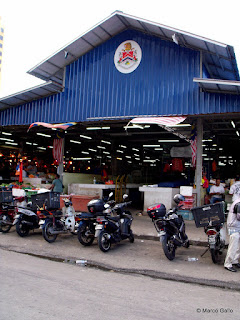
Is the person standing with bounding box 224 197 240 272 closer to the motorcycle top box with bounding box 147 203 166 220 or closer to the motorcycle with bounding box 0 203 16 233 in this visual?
the motorcycle top box with bounding box 147 203 166 220

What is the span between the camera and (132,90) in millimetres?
12188

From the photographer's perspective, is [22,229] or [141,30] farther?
[141,30]

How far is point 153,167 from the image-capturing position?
893 inches

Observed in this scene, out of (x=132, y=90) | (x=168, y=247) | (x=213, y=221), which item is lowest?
(x=168, y=247)

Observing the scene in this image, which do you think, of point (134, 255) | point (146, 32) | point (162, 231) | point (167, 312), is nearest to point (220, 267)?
point (162, 231)

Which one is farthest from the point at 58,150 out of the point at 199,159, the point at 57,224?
the point at 199,159

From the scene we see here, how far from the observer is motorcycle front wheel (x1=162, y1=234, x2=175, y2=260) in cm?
665

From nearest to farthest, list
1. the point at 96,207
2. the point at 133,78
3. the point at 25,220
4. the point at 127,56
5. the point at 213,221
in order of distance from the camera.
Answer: the point at 213,221, the point at 96,207, the point at 25,220, the point at 133,78, the point at 127,56

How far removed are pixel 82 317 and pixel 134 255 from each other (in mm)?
3693

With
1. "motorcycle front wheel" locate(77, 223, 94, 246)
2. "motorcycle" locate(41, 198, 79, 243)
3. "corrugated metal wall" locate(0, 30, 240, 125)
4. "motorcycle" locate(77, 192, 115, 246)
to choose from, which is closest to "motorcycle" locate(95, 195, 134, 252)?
"motorcycle" locate(77, 192, 115, 246)

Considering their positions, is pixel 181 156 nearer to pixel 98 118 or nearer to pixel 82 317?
pixel 98 118

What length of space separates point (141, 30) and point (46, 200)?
7.76m

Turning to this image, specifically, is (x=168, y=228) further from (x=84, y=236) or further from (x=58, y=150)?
(x=58, y=150)

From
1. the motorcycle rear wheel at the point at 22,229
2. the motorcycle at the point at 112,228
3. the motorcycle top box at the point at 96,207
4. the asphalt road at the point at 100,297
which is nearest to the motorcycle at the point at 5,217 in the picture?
the motorcycle rear wheel at the point at 22,229
